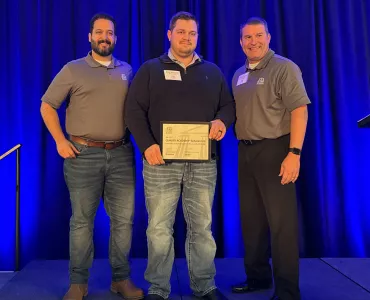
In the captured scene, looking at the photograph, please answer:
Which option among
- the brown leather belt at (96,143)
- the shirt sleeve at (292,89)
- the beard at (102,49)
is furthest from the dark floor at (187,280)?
the beard at (102,49)

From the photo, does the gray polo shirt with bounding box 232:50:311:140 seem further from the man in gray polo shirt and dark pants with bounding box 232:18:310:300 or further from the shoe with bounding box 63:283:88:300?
the shoe with bounding box 63:283:88:300

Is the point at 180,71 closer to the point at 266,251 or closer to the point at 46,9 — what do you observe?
the point at 266,251

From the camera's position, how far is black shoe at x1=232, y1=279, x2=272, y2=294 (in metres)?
2.22

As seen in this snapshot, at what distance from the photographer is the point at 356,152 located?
3.09 m

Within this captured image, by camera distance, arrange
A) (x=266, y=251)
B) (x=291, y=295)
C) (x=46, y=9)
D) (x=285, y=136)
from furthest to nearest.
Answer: (x=46, y=9), (x=266, y=251), (x=285, y=136), (x=291, y=295)

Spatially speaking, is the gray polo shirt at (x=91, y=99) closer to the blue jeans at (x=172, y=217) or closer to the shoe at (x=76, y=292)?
the blue jeans at (x=172, y=217)

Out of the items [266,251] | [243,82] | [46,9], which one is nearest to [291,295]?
[266,251]

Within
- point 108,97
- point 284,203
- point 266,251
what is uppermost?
point 108,97

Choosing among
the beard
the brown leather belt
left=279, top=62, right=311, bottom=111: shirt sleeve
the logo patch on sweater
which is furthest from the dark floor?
the beard

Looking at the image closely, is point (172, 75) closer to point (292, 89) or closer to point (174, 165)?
point (174, 165)

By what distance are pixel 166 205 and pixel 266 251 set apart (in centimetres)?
73

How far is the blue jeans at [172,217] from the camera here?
6.49 feet

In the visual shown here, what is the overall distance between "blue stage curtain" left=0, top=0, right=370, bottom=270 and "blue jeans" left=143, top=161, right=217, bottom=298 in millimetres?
945

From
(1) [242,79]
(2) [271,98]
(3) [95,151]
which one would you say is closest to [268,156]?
(2) [271,98]
